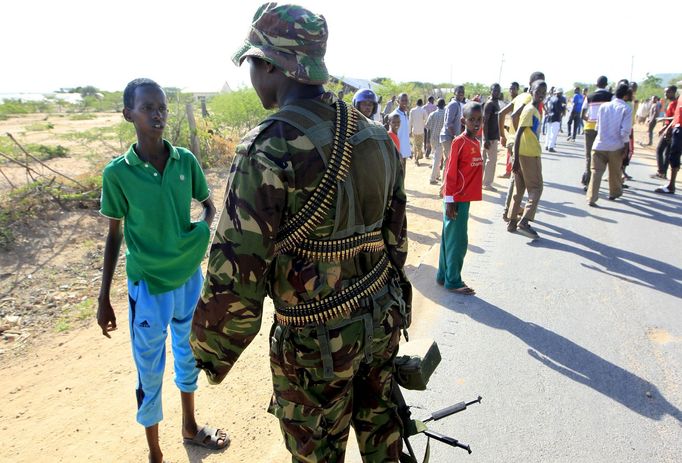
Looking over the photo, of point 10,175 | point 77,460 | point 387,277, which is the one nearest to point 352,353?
point 387,277

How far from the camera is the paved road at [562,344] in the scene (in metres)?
2.46

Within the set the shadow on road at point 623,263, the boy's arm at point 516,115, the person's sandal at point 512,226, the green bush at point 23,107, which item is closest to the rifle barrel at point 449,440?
the shadow on road at point 623,263

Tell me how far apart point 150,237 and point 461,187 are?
8.88 feet

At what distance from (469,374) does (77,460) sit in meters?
2.41

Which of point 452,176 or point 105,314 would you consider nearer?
point 105,314

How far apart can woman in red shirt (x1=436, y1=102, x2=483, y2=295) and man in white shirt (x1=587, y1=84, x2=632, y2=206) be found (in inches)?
155

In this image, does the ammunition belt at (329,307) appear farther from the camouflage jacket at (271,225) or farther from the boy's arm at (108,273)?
the boy's arm at (108,273)

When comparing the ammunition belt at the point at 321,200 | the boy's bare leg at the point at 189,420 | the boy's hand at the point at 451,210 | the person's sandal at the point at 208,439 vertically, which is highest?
the ammunition belt at the point at 321,200

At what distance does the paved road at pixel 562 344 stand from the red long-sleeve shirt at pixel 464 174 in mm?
940

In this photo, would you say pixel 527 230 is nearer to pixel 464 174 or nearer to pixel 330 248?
pixel 464 174

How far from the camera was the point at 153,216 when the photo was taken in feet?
7.16

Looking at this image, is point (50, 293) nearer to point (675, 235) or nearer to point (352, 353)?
point (352, 353)

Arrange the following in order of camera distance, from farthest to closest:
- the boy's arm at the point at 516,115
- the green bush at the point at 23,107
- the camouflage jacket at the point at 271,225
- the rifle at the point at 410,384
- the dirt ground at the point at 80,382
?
the green bush at the point at 23,107, the boy's arm at the point at 516,115, the dirt ground at the point at 80,382, the rifle at the point at 410,384, the camouflage jacket at the point at 271,225

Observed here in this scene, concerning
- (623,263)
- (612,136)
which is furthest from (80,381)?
(612,136)
